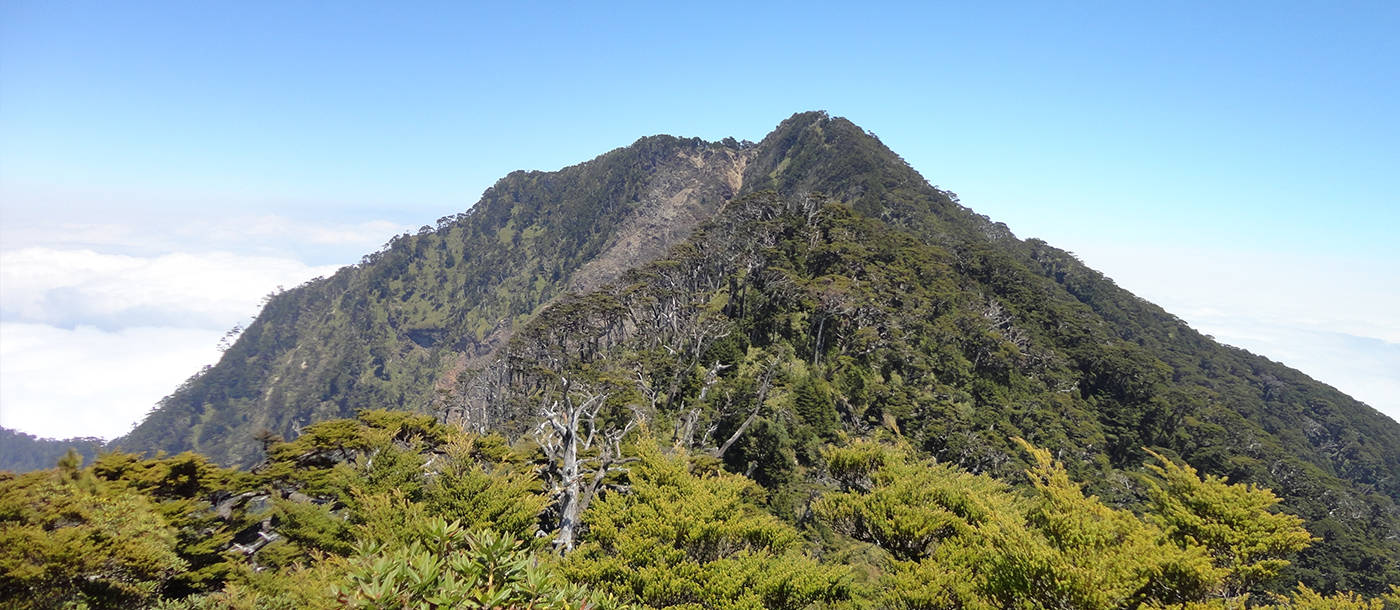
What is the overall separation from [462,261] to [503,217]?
24039 mm

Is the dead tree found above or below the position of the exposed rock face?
below

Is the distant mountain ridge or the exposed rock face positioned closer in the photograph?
the distant mountain ridge

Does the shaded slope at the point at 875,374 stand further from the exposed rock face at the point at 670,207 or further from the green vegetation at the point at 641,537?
the exposed rock face at the point at 670,207

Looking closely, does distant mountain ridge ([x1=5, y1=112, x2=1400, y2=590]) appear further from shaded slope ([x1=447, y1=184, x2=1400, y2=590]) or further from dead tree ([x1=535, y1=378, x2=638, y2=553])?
dead tree ([x1=535, y1=378, x2=638, y2=553])

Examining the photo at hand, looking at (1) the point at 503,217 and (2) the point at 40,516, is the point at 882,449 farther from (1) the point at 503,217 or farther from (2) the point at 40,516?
(1) the point at 503,217

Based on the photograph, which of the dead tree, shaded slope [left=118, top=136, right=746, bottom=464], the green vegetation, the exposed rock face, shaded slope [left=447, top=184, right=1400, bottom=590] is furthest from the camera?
shaded slope [left=118, top=136, right=746, bottom=464]

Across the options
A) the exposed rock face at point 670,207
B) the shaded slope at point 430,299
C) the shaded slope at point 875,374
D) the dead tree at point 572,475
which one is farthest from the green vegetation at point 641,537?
the shaded slope at point 430,299

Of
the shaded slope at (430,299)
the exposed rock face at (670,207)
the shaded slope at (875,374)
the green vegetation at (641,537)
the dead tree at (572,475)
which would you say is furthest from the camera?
the shaded slope at (430,299)

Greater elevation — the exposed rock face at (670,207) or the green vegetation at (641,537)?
the exposed rock face at (670,207)

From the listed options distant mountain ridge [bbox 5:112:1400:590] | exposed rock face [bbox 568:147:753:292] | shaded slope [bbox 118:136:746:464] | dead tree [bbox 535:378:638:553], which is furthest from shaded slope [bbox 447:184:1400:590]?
shaded slope [bbox 118:136:746:464]

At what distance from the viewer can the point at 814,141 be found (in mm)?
138250

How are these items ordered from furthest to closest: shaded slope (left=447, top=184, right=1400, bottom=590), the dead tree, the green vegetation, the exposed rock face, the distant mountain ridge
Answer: the exposed rock face < the distant mountain ridge < shaded slope (left=447, top=184, right=1400, bottom=590) < the dead tree < the green vegetation

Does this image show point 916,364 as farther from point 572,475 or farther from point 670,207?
point 670,207

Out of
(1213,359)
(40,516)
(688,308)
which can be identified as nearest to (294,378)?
(688,308)
